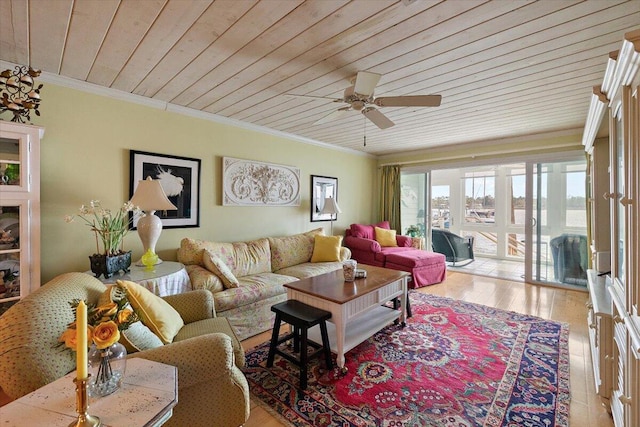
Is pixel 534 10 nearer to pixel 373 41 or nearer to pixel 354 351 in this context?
pixel 373 41

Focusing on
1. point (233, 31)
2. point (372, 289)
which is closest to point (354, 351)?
point (372, 289)

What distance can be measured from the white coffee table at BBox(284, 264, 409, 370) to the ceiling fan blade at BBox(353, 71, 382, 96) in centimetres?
158

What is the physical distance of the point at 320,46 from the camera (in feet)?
6.21

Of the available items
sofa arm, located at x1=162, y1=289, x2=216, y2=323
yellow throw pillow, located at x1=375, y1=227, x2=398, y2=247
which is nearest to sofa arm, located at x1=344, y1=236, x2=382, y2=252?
yellow throw pillow, located at x1=375, y1=227, x2=398, y2=247

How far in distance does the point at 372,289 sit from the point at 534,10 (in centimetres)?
211

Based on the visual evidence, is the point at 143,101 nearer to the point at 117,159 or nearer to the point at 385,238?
the point at 117,159

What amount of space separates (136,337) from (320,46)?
6.67ft

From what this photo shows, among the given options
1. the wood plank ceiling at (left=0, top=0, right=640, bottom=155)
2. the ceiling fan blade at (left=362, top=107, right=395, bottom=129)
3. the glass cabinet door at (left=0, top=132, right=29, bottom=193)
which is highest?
the wood plank ceiling at (left=0, top=0, right=640, bottom=155)

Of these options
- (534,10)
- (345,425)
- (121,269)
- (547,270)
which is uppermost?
(534,10)

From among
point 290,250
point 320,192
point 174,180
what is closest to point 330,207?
point 320,192

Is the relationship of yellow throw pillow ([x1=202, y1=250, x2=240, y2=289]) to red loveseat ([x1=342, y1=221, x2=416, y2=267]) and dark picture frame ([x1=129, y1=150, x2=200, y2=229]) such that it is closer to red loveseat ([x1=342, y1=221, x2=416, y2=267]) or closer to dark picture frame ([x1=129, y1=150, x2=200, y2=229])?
dark picture frame ([x1=129, y1=150, x2=200, y2=229])

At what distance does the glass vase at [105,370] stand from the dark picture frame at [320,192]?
3830 mm

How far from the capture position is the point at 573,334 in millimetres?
2766

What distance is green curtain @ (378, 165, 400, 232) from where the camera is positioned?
19.1ft
